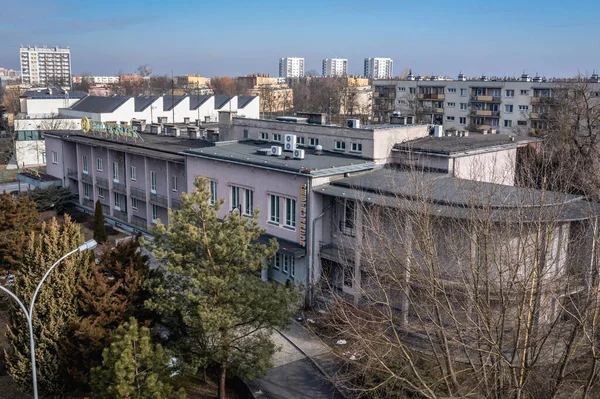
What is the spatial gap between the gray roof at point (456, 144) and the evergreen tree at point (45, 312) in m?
18.3

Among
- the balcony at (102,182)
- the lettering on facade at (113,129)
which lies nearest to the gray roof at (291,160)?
the lettering on facade at (113,129)

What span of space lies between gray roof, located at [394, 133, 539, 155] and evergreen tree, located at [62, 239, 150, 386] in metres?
16.3

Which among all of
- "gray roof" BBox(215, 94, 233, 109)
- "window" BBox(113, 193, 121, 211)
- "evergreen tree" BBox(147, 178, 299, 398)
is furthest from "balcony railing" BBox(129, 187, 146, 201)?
"gray roof" BBox(215, 94, 233, 109)

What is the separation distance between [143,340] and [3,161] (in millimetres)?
81848

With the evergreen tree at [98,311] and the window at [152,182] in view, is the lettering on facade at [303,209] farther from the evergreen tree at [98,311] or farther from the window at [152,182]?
the window at [152,182]

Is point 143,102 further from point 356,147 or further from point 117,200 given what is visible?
point 356,147

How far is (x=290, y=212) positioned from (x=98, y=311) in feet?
41.7

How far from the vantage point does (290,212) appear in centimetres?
3081

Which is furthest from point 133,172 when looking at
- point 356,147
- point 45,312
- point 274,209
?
point 45,312

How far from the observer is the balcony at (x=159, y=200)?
42266mm

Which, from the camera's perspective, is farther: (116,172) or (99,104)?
(99,104)

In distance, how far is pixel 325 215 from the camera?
29953 millimetres

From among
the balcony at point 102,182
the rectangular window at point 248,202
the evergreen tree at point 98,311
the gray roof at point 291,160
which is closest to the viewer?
the evergreen tree at point 98,311

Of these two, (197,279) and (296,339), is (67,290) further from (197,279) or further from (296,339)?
(296,339)
